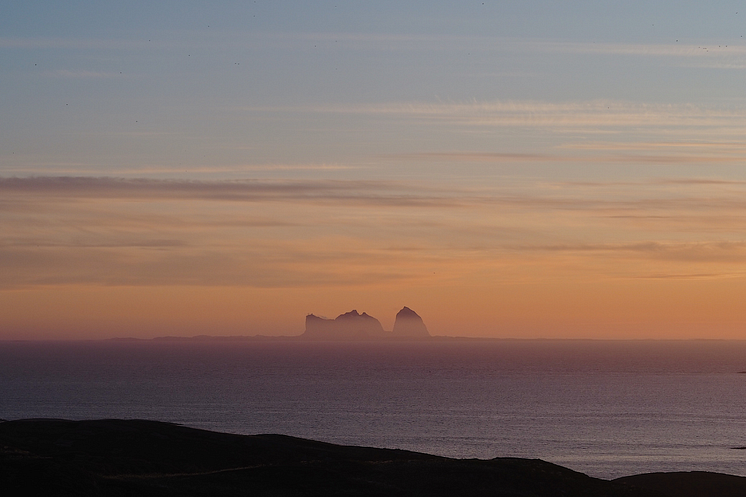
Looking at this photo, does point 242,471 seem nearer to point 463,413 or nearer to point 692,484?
point 692,484

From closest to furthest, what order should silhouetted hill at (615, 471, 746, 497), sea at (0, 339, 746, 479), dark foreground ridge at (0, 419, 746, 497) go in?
dark foreground ridge at (0, 419, 746, 497), silhouetted hill at (615, 471, 746, 497), sea at (0, 339, 746, 479)

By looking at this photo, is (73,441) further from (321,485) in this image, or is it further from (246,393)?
(246,393)

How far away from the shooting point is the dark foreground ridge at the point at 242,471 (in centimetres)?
3775

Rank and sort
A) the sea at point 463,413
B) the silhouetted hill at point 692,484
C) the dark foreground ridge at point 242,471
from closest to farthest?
the dark foreground ridge at point 242,471
the silhouetted hill at point 692,484
the sea at point 463,413

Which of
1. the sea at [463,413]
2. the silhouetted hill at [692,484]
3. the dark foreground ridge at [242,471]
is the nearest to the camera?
the dark foreground ridge at [242,471]

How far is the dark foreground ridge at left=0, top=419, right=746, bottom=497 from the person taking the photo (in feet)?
124

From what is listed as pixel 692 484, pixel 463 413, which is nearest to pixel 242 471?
pixel 692 484

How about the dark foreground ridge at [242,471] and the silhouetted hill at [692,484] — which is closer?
the dark foreground ridge at [242,471]

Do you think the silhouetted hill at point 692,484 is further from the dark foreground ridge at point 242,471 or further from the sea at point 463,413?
the sea at point 463,413

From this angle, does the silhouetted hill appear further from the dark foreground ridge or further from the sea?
the sea

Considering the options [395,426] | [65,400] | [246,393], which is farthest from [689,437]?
[65,400]

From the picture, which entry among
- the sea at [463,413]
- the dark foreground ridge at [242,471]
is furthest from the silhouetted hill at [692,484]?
the sea at [463,413]

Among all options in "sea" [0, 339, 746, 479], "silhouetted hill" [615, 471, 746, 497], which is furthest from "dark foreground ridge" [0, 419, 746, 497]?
"sea" [0, 339, 746, 479]

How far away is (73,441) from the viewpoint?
61.7m
